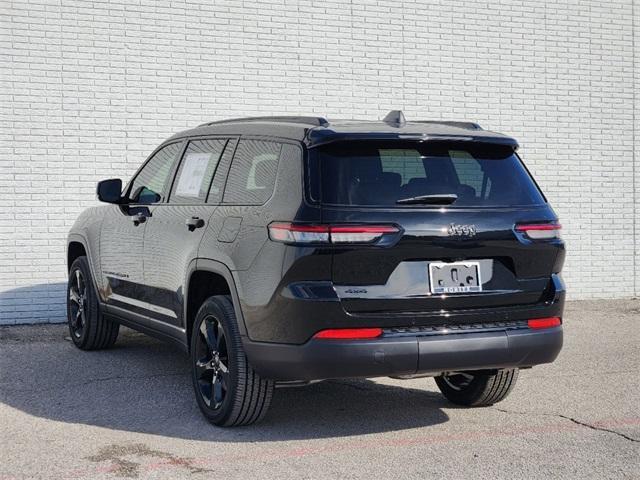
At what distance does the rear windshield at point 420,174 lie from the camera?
551 centimetres

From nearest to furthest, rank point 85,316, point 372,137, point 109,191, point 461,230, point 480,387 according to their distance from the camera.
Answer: point 461,230, point 372,137, point 480,387, point 109,191, point 85,316

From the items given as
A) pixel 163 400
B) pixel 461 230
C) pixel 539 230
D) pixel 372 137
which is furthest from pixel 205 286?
pixel 539 230

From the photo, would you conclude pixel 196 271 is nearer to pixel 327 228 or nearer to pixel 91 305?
pixel 327 228

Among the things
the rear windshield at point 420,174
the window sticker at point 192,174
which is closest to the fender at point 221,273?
the window sticker at point 192,174

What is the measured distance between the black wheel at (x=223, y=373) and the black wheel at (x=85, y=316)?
7.95 feet

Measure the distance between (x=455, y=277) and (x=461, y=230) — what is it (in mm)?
255

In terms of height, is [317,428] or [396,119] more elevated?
[396,119]

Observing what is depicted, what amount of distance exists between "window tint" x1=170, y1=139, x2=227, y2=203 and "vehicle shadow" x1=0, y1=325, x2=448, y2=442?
1372mm

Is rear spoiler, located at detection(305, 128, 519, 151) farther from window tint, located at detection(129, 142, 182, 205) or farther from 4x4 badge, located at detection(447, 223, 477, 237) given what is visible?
window tint, located at detection(129, 142, 182, 205)

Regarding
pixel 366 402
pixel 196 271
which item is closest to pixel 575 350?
pixel 366 402

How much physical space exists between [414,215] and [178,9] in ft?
20.8

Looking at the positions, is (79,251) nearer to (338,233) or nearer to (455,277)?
(338,233)

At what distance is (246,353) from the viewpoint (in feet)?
18.6

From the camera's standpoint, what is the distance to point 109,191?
7.69 meters
